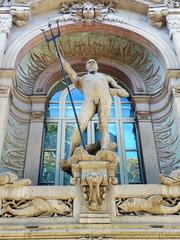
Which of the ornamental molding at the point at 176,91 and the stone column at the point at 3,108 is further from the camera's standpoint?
the ornamental molding at the point at 176,91

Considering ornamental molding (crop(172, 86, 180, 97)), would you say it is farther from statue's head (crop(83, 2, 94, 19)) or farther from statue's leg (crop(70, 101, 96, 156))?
statue's head (crop(83, 2, 94, 19))

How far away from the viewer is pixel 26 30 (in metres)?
10.7

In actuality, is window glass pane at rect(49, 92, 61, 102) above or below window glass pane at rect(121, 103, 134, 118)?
above

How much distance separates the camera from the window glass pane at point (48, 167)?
28.2 feet

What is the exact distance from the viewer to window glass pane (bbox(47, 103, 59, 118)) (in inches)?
399

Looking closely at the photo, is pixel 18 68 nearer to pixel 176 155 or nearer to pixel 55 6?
pixel 55 6

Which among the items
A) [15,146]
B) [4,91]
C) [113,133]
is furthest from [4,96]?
A: [113,133]

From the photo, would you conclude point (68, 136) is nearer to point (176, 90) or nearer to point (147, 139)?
point (147, 139)

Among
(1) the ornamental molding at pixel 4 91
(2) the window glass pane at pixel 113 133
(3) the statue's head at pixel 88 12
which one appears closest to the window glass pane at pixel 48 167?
(2) the window glass pane at pixel 113 133

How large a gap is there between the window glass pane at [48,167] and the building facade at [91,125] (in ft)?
0.08

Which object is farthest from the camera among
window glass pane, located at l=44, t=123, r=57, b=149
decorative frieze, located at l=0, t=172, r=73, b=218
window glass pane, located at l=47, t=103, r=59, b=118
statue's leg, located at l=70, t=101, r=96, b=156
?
window glass pane, located at l=47, t=103, r=59, b=118

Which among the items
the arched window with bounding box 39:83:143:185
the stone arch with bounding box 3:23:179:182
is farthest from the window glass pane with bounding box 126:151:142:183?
the stone arch with bounding box 3:23:179:182

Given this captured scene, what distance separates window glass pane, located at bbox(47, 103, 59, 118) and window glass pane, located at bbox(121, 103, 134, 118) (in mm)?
1794

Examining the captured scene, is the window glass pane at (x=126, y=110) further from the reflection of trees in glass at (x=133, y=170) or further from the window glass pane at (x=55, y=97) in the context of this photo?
the window glass pane at (x=55, y=97)
